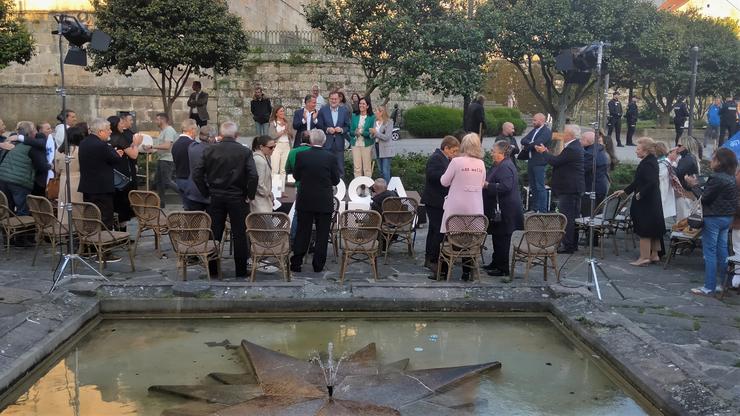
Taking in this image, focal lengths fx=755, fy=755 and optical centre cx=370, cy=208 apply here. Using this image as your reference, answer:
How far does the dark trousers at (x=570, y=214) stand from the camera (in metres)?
9.66

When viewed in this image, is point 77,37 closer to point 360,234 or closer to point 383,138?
point 360,234

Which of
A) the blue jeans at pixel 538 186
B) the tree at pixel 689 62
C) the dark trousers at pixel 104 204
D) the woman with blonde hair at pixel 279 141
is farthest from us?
the tree at pixel 689 62

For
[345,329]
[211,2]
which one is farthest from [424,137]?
[345,329]

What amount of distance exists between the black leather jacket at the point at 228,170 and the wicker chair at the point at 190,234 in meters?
0.35

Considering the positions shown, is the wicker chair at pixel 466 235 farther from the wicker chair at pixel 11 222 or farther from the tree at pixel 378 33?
the tree at pixel 378 33

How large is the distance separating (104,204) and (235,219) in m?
1.98

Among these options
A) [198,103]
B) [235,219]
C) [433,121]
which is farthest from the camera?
[433,121]

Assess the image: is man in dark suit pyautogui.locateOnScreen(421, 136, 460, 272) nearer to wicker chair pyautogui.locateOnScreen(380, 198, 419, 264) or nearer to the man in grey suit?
wicker chair pyautogui.locateOnScreen(380, 198, 419, 264)

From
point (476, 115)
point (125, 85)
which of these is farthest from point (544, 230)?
point (125, 85)

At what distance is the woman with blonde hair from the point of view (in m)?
12.6

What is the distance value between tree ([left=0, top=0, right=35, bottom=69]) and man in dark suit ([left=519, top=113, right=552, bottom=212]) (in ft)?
38.4

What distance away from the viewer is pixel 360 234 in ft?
26.6

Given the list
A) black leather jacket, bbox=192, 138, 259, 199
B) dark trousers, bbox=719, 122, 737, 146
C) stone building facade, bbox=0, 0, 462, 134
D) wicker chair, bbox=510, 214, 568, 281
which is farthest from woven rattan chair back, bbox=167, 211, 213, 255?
dark trousers, bbox=719, 122, 737, 146

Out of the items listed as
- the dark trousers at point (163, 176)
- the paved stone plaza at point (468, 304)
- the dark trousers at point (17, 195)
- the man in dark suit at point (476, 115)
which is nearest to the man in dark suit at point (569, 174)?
the paved stone plaza at point (468, 304)
